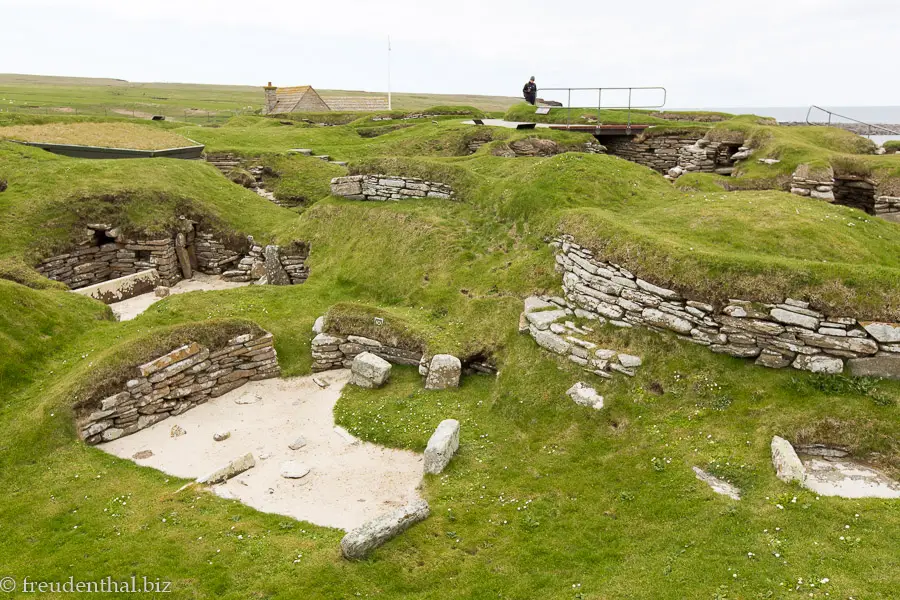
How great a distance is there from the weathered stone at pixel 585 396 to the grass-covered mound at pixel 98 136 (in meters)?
28.5

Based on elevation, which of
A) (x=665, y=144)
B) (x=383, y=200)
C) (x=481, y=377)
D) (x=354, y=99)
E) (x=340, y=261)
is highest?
(x=354, y=99)

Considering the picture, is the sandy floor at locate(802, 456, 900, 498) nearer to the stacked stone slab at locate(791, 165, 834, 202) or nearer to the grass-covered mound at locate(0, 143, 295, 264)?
the stacked stone slab at locate(791, 165, 834, 202)

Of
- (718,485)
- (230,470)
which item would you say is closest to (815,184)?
(718,485)

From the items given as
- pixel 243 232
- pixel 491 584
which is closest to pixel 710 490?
pixel 491 584

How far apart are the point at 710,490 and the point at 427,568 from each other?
5.38 meters

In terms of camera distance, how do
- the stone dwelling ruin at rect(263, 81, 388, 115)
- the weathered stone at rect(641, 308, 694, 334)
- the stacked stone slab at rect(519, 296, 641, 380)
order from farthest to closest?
the stone dwelling ruin at rect(263, 81, 388, 115) → the stacked stone slab at rect(519, 296, 641, 380) → the weathered stone at rect(641, 308, 694, 334)

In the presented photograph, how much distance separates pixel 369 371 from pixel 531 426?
5298 millimetres

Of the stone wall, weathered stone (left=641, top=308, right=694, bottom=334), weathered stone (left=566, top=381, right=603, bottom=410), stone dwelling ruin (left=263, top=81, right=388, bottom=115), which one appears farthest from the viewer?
stone dwelling ruin (left=263, top=81, right=388, bottom=115)

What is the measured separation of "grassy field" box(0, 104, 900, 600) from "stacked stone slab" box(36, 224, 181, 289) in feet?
7.97

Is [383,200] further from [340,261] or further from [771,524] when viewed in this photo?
[771,524]

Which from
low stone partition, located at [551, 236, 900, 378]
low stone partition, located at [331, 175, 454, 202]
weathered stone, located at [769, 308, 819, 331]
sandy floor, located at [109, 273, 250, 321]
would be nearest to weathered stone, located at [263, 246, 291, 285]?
sandy floor, located at [109, 273, 250, 321]

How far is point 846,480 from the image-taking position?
32.8 feet

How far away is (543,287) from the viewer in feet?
55.4

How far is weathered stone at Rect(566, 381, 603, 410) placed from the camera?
13.0 meters
